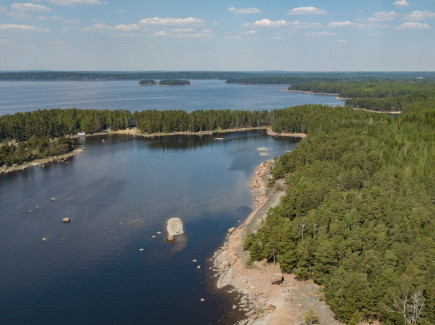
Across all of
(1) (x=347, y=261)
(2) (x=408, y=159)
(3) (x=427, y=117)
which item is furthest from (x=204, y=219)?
(3) (x=427, y=117)

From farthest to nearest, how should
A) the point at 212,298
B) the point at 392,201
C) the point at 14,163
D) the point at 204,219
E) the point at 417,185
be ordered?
1. the point at 14,163
2. the point at 204,219
3. the point at 417,185
4. the point at 392,201
5. the point at 212,298

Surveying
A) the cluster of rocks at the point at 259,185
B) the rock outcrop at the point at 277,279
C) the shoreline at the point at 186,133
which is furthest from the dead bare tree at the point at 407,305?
the shoreline at the point at 186,133

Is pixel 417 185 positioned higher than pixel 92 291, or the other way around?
pixel 417 185

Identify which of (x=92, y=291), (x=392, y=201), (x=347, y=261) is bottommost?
(x=92, y=291)

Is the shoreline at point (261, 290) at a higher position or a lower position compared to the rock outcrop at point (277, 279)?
lower

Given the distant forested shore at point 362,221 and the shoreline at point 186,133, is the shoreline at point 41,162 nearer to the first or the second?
the distant forested shore at point 362,221

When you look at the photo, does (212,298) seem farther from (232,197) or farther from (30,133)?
(30,133)

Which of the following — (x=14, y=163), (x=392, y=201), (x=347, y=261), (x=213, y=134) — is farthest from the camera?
(x=213, y=134)
